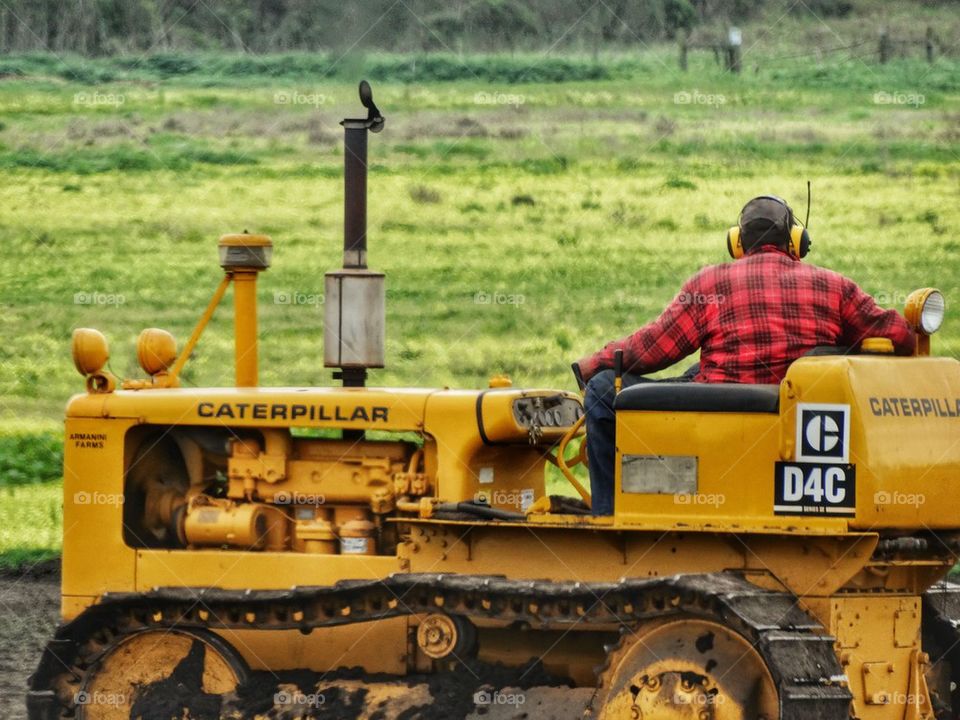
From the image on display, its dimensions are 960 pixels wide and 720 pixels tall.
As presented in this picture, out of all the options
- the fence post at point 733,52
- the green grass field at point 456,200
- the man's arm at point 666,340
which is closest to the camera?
the man's arm at point 666,340

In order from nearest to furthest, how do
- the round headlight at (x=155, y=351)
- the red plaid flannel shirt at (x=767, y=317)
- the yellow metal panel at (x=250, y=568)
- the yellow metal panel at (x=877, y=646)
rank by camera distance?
the yellow metal panel at (x=877, y=646) → the red plaid flannel shirt at (x=767, y=317) → the yellow metal panel at (x=250, y=568) → the round headlight at (x=155, y=351)

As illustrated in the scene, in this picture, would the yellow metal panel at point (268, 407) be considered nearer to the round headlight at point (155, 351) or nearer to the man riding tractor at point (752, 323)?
the round headlight at point (155, 351)

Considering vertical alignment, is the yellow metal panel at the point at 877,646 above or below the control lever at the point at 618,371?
below

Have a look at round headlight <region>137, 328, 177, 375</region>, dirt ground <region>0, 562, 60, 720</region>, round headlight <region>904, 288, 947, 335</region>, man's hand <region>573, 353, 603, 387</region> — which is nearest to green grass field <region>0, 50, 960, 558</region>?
dirt ground <region>0, 562, 60, 720</region>

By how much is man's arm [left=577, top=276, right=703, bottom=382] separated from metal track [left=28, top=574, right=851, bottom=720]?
107 cm

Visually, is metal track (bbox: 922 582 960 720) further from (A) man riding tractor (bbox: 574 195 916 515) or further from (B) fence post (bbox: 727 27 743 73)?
(B) fence post (bbox: 727 27 743 73)

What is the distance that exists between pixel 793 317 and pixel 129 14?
22.8 m

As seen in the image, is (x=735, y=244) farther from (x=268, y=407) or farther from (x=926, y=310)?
(x=268, y=407)

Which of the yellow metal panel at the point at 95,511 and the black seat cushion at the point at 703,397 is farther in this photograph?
the yellow metal panel at the point at 95,511

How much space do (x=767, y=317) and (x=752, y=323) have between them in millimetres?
70

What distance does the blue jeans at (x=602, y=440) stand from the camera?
977 cm

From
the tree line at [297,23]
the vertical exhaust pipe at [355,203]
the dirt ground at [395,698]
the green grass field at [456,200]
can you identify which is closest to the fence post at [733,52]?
the green grass field at [456,200]

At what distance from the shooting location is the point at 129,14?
31.0 meters

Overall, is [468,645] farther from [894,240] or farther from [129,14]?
[129,14]
